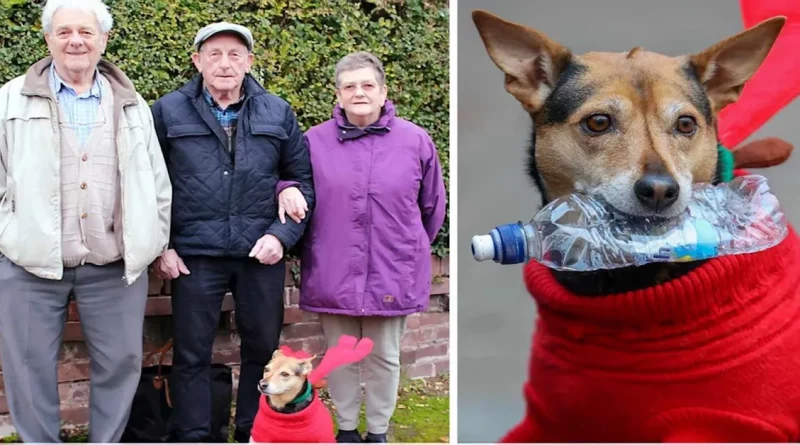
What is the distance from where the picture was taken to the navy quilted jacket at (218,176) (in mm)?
2879

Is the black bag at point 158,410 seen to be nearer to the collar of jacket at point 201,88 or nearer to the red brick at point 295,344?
the red brick at point 295,344

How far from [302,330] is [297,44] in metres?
1.26

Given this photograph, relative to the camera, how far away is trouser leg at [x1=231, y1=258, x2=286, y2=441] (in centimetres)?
297

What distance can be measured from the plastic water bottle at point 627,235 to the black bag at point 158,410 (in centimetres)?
128

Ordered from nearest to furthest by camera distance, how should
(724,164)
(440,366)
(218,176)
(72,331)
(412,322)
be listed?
(724,164)
(218,176)
(72,331)
(412,322)
(440,366)

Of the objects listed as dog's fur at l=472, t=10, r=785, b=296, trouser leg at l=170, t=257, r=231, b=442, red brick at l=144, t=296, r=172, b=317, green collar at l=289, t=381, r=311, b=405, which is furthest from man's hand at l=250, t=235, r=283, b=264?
dog's fur at l=472, t=10, r=785, b=296

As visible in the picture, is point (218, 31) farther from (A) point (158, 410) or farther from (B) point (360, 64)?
(A) point (158, 410)

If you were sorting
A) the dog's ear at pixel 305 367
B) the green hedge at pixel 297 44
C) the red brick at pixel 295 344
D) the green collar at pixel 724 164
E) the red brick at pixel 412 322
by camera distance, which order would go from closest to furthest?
the green collar at pixel 724 164 < the dog's ear at pixel 305 367 < the green hedge at pixel 297 44 < the red brick at pixel 295 344 < the red brick at pixel 412 322

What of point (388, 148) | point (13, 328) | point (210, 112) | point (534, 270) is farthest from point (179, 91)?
point (534, 270)

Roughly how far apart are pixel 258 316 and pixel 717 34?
185cm

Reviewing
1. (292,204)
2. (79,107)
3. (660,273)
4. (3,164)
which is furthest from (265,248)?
(660,273)

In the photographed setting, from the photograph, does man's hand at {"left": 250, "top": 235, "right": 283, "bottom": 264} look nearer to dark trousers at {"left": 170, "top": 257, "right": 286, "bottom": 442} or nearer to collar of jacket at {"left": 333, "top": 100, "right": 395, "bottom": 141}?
dark trousers at {"left": 170, "top": 257, "right": 286, "bottom": 442}

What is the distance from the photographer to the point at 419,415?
11.9ft

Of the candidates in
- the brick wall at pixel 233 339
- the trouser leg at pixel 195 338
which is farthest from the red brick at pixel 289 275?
the trouser leg at pixel 195 338
